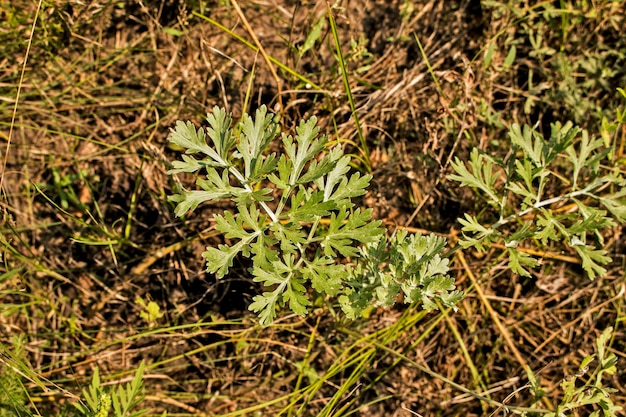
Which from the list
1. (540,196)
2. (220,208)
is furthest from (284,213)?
(540,196)

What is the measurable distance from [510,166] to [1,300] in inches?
111

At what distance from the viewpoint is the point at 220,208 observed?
3.58 m

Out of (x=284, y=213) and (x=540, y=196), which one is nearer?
(x=284, y=213)

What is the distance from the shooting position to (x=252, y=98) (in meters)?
3.67

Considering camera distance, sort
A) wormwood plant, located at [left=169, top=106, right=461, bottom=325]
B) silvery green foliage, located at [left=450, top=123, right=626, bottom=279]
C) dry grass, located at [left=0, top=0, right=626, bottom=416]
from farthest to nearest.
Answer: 1. dry grass, located at [left=0, top=0, right=626, bottom=416]
2. silvery green foliage, located at [left=450, top=123, right=626, bottom=279]
3. wormwood plant, located at [left=169, top=106, right=461, bottom=325]

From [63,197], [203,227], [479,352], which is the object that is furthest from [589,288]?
[63,197]

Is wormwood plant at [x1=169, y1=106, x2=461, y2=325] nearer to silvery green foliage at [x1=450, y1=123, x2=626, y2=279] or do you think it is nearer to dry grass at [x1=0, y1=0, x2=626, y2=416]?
silvery green foliage at [x1=450, y1=123, x2=626, y2=279]

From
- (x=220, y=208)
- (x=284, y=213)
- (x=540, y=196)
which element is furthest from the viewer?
(x=220, y=208)

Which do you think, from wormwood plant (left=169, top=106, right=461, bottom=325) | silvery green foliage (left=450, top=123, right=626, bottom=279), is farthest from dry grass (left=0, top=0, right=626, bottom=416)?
wormwood plant (left=169, top=106, right=461, bottom=325)

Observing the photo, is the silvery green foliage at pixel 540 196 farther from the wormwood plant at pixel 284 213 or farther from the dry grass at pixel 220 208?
the dry grass at pixel 220 208

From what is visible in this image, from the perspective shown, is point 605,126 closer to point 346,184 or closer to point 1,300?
point 346,184

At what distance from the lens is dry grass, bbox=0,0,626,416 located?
136 inches

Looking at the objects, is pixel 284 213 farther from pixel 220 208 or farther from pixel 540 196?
pixel 540 196

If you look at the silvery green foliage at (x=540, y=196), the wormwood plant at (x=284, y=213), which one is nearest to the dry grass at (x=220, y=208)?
the silvery green foliage at (x=540, y=196)
